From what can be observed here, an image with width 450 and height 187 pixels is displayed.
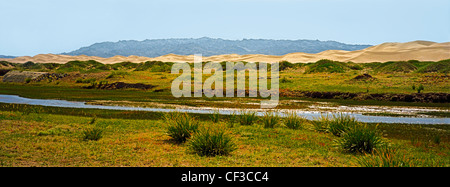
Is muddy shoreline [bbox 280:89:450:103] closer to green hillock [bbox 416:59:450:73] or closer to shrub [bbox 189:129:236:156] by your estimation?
green hillock [bbox 416:59:450:73]

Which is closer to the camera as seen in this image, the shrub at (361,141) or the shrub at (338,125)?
the shrub at (361,141)

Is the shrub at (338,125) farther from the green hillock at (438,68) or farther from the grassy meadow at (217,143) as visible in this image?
the green hillock at (438,68)

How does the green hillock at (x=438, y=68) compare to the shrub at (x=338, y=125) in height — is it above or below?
above

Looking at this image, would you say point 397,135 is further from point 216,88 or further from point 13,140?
point 216,88

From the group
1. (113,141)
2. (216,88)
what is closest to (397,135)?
(113,141)

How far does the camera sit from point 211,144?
12812mm

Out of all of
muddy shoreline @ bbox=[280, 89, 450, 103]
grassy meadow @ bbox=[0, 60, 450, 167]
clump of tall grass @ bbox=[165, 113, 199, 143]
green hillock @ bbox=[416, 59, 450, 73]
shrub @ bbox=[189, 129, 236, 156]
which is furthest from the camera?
green hillock @ bbox=[416, 59, 450, 73]

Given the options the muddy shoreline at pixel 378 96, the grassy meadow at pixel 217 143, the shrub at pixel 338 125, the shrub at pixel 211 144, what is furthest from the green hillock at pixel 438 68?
the shrub at pixel 211 144

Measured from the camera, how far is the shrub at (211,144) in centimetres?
1275

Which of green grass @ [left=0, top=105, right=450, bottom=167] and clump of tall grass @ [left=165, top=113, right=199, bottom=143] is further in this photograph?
clump of tall grass @ [left=165, top=113, right=199, bottom=143]

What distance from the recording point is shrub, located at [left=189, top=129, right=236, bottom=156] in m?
12.7

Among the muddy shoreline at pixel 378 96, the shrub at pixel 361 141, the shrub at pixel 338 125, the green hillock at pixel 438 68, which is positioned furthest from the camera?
the green hillock at pixel 438 68

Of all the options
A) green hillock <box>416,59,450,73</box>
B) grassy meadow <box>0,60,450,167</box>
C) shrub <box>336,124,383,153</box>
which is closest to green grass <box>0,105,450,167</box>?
grassy meadow <box>0,60,450,167</box>
